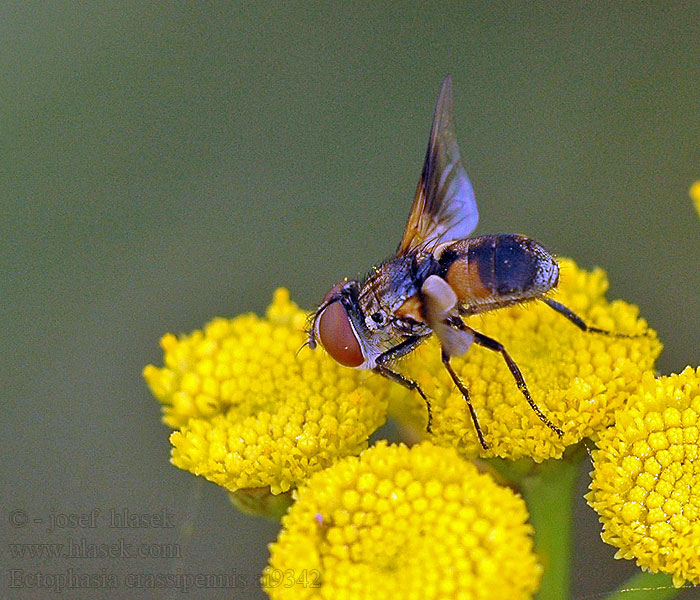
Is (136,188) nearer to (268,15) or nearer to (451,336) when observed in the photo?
(268,15)

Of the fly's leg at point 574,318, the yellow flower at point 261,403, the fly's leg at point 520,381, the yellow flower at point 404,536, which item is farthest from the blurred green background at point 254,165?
the yellow flower at point 404,536

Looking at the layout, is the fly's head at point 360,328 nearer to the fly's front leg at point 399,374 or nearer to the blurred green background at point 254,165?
the fly's front leg at point 399,374

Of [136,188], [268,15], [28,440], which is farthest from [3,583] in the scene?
[268,15]

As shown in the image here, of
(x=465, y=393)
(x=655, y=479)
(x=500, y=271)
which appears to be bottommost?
(x=655, y=479)

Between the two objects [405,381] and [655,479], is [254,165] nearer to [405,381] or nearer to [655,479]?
[405,381]

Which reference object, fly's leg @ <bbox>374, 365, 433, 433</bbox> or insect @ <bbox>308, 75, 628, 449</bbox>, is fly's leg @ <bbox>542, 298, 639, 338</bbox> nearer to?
insect @ <bbox>308, 75, 628, 449</bbox>

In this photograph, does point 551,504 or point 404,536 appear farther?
point 551,504

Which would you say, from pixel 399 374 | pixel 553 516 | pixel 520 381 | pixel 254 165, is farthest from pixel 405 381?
pixel 254 165

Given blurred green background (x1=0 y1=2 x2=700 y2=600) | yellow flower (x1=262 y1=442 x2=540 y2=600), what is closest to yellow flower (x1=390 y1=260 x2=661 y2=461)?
yellow flower (x1=262 y1=442 x2=540 y2=600)
